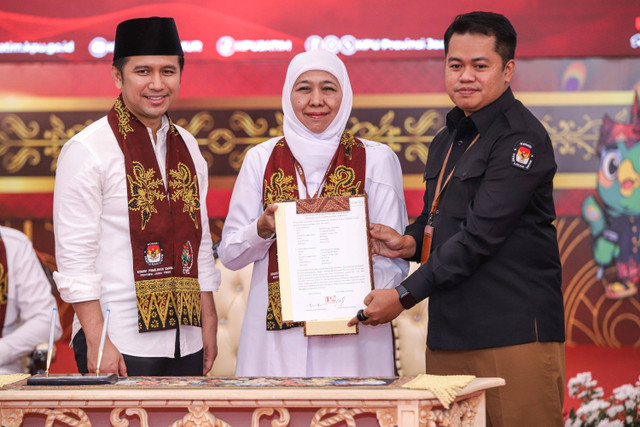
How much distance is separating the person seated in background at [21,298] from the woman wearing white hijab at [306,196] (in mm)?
1149

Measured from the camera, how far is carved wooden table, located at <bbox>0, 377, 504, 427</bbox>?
2209 mm

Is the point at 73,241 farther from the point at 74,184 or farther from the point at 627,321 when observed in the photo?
the point at 627,321

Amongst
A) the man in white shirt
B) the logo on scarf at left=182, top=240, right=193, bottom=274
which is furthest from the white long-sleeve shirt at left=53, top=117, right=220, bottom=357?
the logo on scarf at left=182, top=240, right=193, bottom=274

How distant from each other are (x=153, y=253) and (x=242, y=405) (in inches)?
33.4

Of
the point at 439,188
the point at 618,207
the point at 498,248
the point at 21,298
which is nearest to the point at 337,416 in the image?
the point at 498,248

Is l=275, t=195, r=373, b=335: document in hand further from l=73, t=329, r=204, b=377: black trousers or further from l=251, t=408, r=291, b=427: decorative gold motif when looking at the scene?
l=251, t=408, r=291, b=427: decorative gold motif

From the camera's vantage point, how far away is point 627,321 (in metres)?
4.20

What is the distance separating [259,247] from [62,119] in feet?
6.08

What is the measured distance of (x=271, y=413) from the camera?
224 cm

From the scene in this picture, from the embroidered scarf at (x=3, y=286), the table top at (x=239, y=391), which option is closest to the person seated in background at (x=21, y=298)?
the embroidered scarf at (x=3, y=286)

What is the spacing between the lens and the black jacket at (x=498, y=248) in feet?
8.70

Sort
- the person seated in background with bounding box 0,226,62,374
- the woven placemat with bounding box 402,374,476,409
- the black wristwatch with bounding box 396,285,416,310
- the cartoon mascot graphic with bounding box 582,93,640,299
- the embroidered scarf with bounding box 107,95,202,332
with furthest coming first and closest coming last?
the cartoon mascot graphic with bounding box 582,93,640,299
the person seated in background with bounding box 0,226,62,374
the embroidered scarf with bounding box 107,95,202,332
the black wristwatch with bounding box 396,285,416,310
the woven placemat with bounding box 402,374,476,409

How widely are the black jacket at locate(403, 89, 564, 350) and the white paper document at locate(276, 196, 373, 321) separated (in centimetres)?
19

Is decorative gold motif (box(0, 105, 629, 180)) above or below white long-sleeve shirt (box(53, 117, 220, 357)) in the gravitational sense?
above
